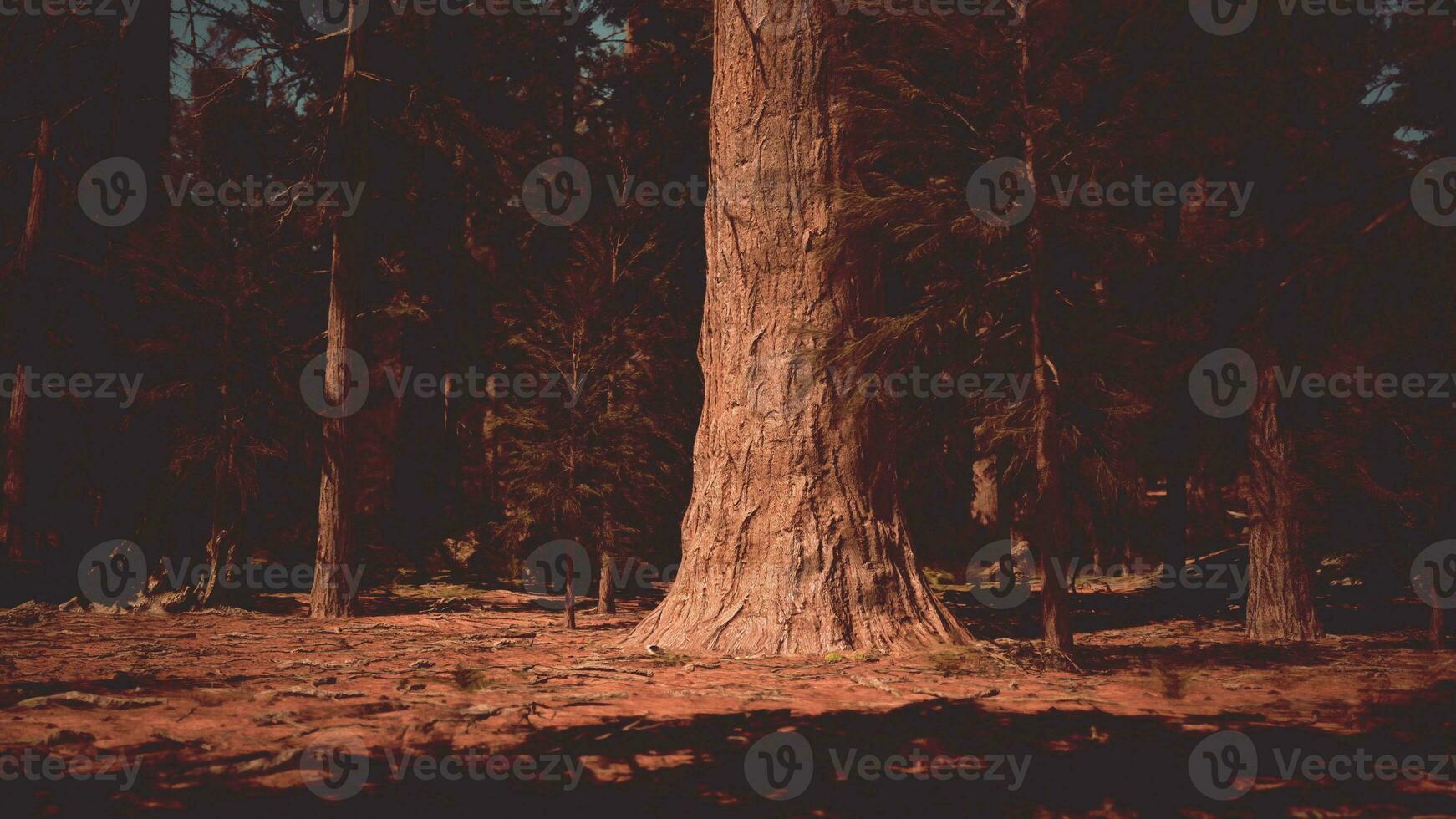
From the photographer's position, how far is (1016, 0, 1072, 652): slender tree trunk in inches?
307

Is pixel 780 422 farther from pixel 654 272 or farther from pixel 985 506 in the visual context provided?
pixel 985 506

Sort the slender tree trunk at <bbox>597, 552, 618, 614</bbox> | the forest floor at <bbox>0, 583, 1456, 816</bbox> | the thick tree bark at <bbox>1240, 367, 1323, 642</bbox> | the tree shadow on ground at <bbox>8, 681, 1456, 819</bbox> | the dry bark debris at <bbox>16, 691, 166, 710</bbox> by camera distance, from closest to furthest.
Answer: the tree shadow on ground at <bbox>8, 681, 1456, 819</bbox> < the forest floor at <bbox>0, 583, 1456, 816</bbox> < the dry bark debris at <bbox>16, 691, 166, 710</bbox> < the thick tree bark at <bbox>1240, 367, 1323, 642</bbox> < the slender tree trunk at <bbox>597, 552, 618, 614</bbox>

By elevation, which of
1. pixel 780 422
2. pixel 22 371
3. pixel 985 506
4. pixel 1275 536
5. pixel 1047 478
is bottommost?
pixel 985 506

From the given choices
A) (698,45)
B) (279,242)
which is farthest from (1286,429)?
(279,242)

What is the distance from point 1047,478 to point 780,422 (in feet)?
6.82

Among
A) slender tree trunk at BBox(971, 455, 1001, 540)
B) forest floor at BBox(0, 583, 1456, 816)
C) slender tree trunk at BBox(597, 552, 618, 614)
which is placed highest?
slender tree trunk at BBox(971, 455, 1001, 540)

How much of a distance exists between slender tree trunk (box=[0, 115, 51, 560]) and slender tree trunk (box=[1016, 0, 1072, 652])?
11.9m

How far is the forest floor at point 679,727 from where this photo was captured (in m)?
3.85

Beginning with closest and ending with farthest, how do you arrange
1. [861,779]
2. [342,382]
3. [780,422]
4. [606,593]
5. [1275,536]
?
1. [861,779]
2. [780,422]
3. [1275,536]
4. [342,382]
5. [606,593]

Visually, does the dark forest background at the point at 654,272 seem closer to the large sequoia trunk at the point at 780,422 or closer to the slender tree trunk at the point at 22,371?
the slender tree trunk at the point at 22,371

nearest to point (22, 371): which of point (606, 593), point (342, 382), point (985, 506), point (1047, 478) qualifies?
point (342, 382)

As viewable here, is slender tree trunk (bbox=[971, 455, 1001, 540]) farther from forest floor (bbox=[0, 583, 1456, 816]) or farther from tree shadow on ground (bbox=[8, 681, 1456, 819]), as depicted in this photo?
tree shadow on ground (bbox=[8, 681, 1456, 819])

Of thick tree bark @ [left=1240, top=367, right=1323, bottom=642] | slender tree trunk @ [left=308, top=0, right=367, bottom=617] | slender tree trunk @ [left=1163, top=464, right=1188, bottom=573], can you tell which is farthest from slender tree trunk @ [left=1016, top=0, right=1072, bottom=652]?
slender tree trunk @ [left=1163, top=464, right=1188, bottom=573]

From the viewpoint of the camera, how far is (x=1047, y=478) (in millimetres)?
7812
